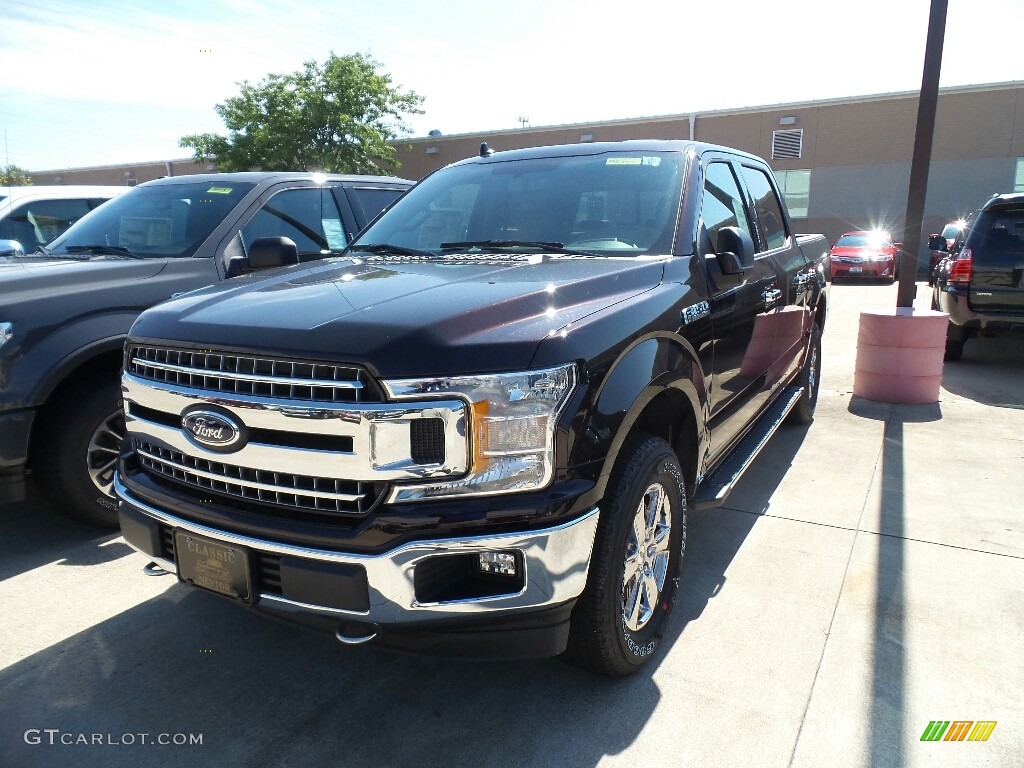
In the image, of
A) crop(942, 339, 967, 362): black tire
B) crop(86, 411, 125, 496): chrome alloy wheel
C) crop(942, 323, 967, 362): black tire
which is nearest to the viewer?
crop(86, 411, 125, 496): chrome alloy wheel

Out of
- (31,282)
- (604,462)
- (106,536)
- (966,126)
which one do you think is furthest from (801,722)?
(966,126)

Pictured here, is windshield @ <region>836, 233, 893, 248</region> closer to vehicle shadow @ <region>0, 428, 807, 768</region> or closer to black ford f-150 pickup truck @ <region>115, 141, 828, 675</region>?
black ford f-150 pickup truck @ <region>115, 141, 828, 675</region>

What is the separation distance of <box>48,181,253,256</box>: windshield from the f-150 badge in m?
3.20

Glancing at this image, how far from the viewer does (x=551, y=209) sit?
353cm

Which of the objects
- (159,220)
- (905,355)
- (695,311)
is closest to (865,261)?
(905,355)

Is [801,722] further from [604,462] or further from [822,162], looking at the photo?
[822,162]

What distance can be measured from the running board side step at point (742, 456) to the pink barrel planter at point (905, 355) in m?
1.66

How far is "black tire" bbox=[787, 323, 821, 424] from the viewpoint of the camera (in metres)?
5.77

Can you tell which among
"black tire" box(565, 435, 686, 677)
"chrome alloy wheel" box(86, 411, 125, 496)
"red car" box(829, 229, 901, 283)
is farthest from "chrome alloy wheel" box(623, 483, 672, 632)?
"red car" box(829, 229, 901, 283)

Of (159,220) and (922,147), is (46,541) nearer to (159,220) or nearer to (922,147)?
(159,220)

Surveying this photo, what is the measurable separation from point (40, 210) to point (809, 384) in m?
7.53

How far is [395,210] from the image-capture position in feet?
13.4

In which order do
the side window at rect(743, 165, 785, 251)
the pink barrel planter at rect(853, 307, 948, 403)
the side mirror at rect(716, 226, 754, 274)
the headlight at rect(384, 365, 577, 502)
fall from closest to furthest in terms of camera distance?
the headlight at rect(384, 365, 577, 502)
the side mirror at rect(716, 226, 754, 274)
the side window at rect(743, 165, 785, 251)
the pink barrel planter at rect(853, 307, 948, 403)

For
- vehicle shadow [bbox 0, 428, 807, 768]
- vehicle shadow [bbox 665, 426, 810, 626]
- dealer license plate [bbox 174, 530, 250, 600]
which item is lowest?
vehicle shadow [bbox 665, 426, 810, 626]
